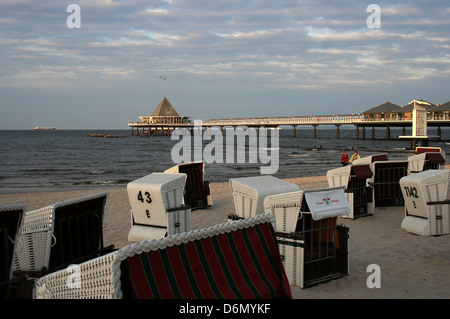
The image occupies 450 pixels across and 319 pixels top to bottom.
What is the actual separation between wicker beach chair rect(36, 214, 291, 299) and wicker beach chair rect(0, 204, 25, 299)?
69cm

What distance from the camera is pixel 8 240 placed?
3752 mm

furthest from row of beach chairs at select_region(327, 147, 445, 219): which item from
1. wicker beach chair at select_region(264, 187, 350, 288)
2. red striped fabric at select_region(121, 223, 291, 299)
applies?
red striped fabric at select_region(121, 223, 291, 299)

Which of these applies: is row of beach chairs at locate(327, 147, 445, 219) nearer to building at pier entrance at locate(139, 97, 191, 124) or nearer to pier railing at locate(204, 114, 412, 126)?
pier railing at locate(204, 114, 412, 126)

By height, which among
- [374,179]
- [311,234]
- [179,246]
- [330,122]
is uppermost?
[330,122]

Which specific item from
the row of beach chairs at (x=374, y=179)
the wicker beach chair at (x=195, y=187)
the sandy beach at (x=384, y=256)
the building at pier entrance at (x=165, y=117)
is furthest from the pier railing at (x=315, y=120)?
the sandy beach at (x=384, y=256)

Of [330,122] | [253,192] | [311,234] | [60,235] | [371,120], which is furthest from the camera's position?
[330,122]

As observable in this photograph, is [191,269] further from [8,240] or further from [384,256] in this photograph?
[384,256]

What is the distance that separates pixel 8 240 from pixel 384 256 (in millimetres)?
6028

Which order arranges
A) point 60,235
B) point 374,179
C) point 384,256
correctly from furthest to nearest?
point 374,179, point 384,256, point 60,235

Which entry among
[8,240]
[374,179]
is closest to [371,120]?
[374,179]
